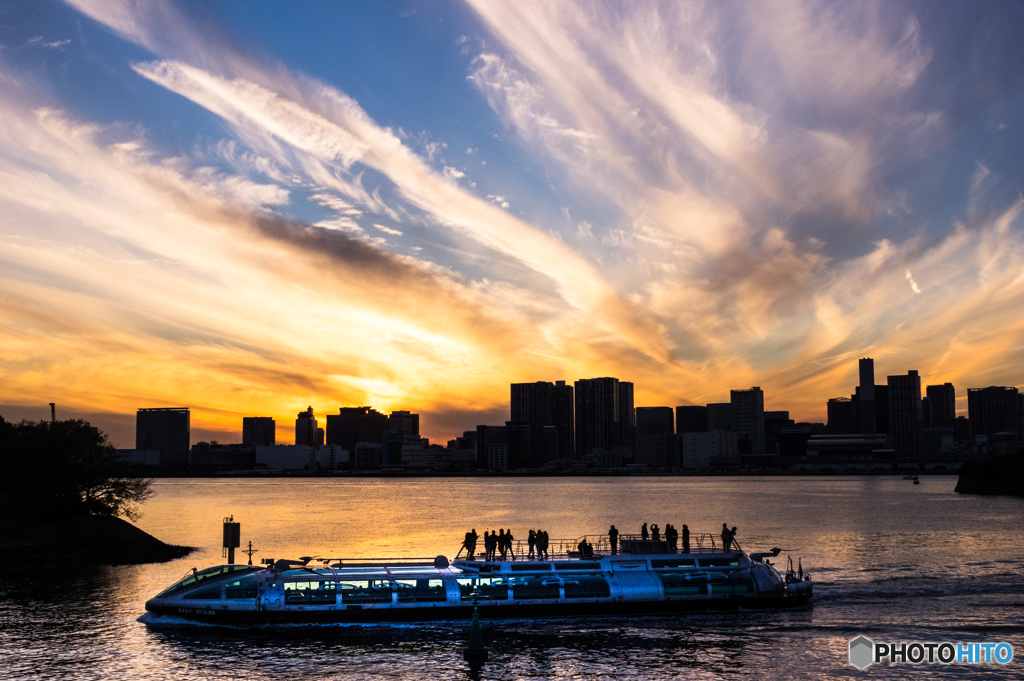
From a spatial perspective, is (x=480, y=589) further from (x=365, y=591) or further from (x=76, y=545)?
(x=76, y=545)

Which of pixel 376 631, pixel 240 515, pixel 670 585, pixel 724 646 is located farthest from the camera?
pixel 240 515

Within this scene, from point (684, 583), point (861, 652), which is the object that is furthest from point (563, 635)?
point (861, 652)

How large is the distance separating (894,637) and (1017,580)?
28.1 m

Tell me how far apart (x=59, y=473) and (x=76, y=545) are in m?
8.85

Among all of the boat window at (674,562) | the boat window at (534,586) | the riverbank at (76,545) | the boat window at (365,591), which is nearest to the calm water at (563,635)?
the boat window at (365,591)

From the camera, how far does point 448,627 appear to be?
1873 inches

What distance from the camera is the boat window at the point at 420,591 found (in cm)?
4900

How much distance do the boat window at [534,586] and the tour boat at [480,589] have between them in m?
0.06

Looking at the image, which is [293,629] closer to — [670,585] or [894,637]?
[670,585]

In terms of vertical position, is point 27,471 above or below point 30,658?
above

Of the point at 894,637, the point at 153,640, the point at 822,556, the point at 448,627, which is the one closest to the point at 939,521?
the point at 822,556

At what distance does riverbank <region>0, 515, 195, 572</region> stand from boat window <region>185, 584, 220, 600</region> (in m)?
32.3

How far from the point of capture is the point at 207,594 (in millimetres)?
48469

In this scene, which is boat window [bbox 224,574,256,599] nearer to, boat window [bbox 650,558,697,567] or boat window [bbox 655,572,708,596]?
boat window [bbox 650,558,697,567]
